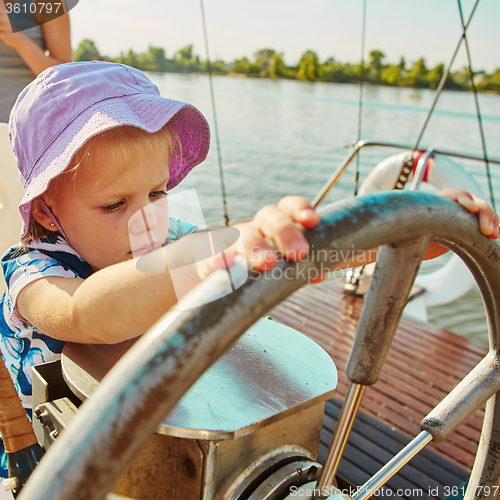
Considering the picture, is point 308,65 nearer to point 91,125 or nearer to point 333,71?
point 333,71

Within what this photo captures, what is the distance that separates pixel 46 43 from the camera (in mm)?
1422

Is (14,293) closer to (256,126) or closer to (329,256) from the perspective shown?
(329,256)

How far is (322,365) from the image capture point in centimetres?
62

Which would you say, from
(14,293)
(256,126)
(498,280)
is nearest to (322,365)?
(498,280)

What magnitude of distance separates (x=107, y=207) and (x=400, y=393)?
1650 millimetres

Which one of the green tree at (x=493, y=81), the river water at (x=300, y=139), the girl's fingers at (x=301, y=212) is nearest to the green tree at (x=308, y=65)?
the river water at (x=300, y=139)

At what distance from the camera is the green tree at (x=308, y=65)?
22.4m

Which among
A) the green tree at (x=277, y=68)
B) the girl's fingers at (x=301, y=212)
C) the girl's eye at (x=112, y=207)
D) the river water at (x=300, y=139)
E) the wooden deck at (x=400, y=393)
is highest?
the girl's fingers at (x=301, y=212)

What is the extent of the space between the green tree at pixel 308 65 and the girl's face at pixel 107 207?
74.4ft

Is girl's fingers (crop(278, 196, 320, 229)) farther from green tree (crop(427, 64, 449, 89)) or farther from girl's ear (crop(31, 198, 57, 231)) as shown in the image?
green tree (crop(427, 64, 449, 89))

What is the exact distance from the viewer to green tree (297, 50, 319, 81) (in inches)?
881

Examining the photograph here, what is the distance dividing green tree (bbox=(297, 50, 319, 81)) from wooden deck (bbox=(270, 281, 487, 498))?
835 inches

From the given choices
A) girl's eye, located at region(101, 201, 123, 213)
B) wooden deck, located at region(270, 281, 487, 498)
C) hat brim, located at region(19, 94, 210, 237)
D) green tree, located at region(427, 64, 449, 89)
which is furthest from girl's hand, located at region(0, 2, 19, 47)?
green tree, located at region(427, 64, 449, 89)

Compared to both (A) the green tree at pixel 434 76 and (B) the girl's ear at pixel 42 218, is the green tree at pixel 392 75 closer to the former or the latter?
(A) the green tree at pixel 434 76
